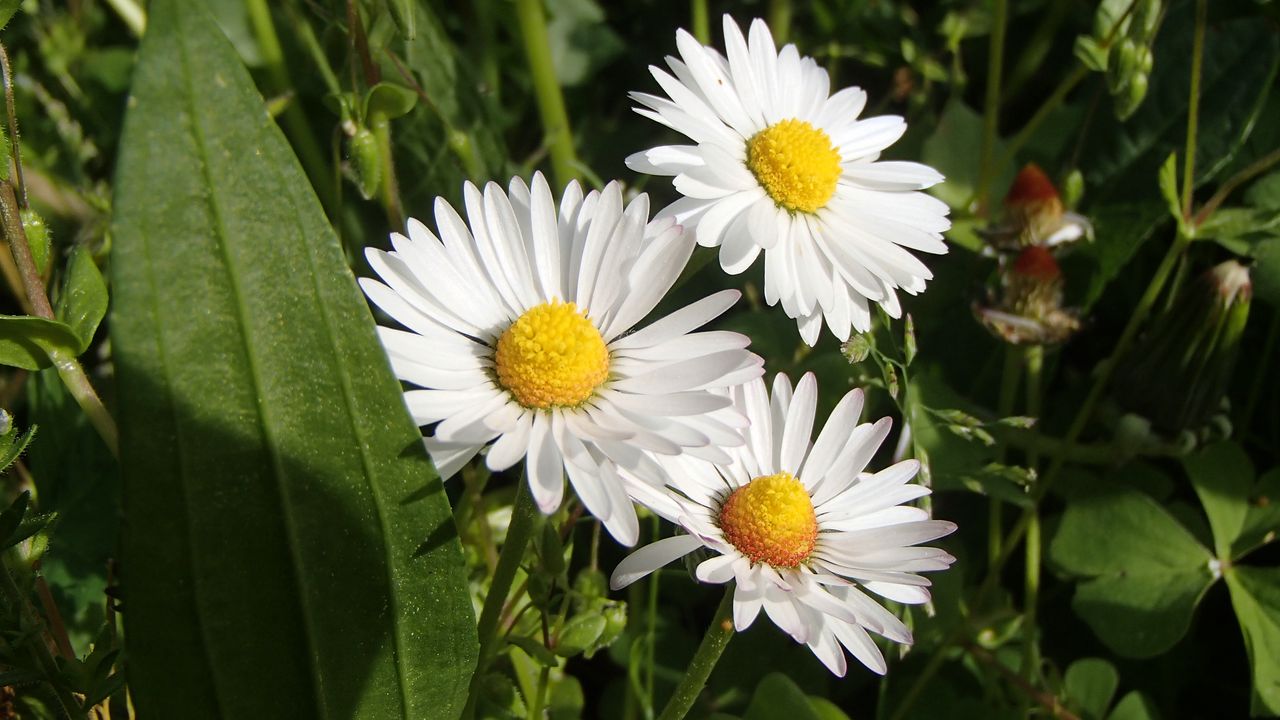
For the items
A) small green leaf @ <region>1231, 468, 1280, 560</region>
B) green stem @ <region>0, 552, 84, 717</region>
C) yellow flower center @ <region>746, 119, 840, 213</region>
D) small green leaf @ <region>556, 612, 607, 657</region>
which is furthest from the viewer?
small green leaf @ <region>1231, 468, 1280, 560</region>

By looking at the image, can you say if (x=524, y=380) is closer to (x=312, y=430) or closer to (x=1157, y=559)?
(x=312, y=430)

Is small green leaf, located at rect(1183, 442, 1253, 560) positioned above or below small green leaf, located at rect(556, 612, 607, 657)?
below

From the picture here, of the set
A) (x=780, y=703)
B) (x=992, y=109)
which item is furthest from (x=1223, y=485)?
(x=780, y=703)

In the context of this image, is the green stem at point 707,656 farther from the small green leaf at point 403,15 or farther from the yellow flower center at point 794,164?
the small green leaf at point 403,15

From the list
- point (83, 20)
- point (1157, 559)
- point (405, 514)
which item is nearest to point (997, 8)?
point (1157, 559)

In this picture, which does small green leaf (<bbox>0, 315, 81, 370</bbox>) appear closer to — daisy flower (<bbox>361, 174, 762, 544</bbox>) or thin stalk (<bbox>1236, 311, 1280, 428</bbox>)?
daisy flower (<bbox>361, 174, 762, 544</bbox>)

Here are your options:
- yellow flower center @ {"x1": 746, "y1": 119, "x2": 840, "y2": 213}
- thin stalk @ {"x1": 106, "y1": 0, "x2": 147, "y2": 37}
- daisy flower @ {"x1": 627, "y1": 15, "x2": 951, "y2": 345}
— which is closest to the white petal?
daisy flower @ {"x1": 627, "y1": 15, "x2": 951, "y2": 345}
